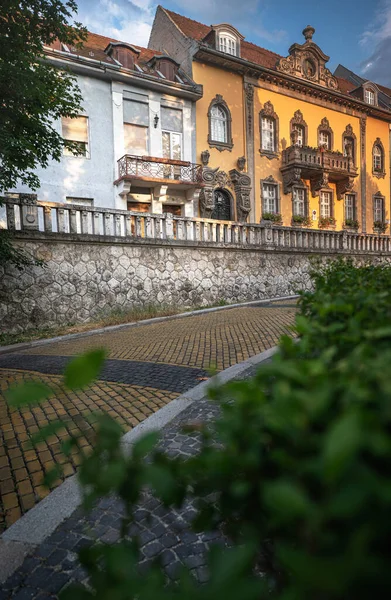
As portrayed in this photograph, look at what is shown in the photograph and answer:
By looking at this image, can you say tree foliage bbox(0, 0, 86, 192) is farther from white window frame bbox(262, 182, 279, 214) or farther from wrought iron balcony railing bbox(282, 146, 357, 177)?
wrought iron balcony railing bbox(282, 146, 357, 177)

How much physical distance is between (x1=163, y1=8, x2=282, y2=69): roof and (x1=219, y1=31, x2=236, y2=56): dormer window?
1379mm

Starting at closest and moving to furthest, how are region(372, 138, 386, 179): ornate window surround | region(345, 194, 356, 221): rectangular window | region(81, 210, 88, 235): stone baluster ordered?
region(81, 210, 88, 235): stone baluster < region(345, 194, 356, 221): rectangular window < region(372, 138, 386, 179): ornate window surround

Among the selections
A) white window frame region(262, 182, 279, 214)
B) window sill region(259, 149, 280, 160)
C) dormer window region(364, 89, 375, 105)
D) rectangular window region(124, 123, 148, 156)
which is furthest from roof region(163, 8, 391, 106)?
dormer window region(364, 89, 375, 105)

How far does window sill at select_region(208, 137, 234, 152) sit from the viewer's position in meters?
19.2

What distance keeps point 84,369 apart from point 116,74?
63.0 feet

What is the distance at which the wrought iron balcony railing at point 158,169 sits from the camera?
53.7 ft

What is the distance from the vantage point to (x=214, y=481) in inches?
29.7

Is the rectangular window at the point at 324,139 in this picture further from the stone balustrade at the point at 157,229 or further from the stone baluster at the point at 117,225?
the stone baluster at the point at 117,225

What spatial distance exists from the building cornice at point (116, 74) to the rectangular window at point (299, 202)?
27.5 ft

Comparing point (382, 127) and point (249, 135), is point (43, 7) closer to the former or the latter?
point (249, 135)

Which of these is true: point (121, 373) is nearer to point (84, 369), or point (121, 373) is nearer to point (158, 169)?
point (84, 369)

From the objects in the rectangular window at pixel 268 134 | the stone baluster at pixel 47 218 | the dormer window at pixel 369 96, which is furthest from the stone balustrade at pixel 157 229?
the dormer window at pixel 369 96

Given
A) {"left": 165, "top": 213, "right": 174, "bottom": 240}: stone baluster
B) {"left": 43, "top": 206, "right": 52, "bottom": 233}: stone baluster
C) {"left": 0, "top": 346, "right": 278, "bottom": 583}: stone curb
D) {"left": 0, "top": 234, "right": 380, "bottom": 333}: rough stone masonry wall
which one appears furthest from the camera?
{"left": 165, "top": 213, "right": 174, "bottom": 240}: stone baluster

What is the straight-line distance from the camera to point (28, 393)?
67 centimetres
